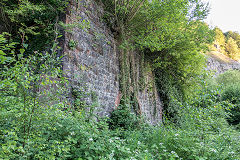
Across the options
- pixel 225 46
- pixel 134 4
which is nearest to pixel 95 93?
pixel 134 4

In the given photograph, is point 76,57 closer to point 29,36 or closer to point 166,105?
point 29,36

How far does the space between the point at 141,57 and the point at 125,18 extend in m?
2.19

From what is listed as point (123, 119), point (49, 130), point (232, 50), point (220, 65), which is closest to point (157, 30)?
point (123, 119)

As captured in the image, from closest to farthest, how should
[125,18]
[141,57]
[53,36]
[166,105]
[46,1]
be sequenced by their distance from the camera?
[53,36]
[46,1]
[125,18]
[141,57]
[166,105]

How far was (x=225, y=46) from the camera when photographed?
45.5 metres

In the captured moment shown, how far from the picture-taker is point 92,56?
450 centimetres

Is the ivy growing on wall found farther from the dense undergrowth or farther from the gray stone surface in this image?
the gray stone surface

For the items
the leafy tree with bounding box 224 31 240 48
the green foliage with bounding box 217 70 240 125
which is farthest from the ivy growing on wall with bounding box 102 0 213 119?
the leafy tree with bounding box 224 31 240 48

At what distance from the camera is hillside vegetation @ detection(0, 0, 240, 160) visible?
72.3 inches

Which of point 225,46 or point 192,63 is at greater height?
point 225,46

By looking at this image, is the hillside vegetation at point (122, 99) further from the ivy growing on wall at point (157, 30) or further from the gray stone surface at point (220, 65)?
the gray stone surface at point (220, 65)

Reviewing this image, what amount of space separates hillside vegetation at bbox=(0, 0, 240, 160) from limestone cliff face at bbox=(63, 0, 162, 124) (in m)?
0.26

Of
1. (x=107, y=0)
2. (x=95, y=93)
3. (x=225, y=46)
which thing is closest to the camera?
(x=95, y=93)

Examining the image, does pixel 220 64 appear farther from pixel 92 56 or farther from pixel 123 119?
pixel 92 56
